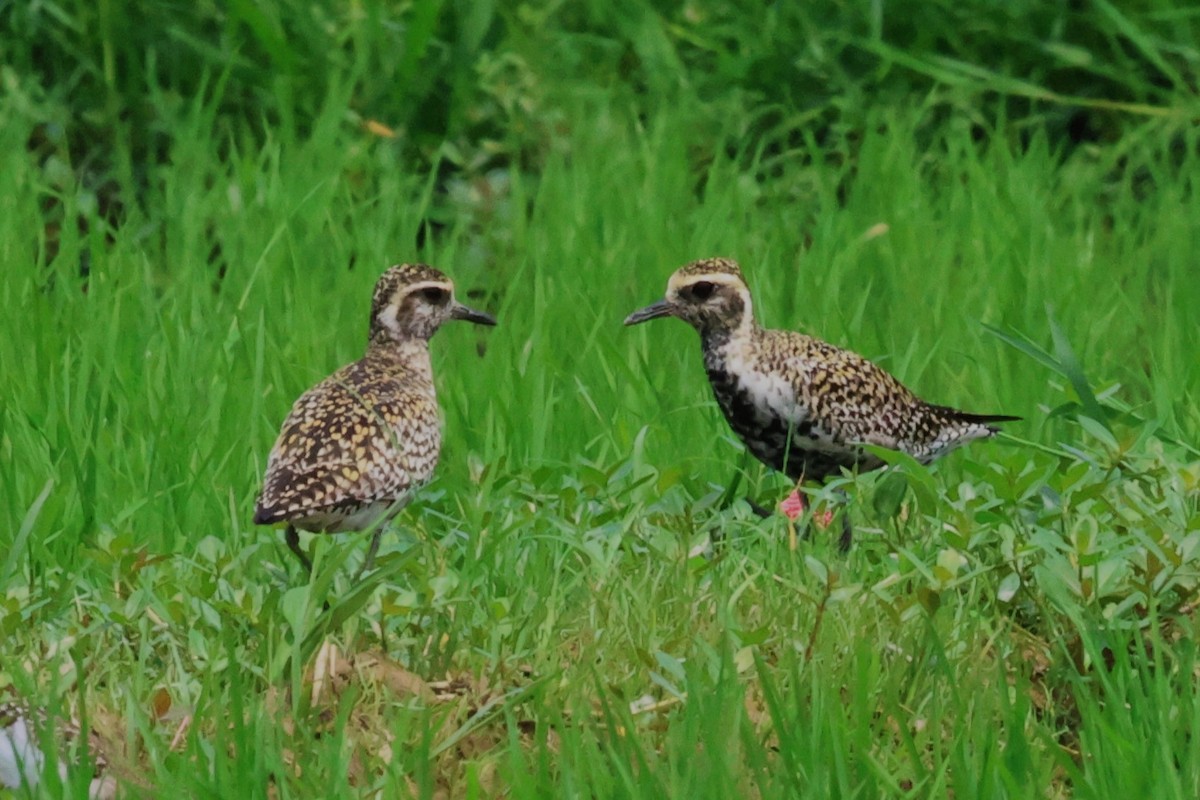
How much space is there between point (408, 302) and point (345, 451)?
1.06 metres

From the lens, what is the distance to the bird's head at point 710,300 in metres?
6.21

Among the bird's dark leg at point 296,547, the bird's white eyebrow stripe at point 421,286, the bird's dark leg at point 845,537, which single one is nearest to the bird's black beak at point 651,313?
the bird's white eyebrow stripe at point 421,286

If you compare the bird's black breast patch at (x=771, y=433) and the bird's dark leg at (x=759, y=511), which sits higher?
the bird's black breast patch at (x=771, y=433)

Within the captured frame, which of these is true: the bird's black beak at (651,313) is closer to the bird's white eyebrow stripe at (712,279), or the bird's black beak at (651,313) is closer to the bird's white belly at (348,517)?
the bird's white eyebrow stripe at (712,279)

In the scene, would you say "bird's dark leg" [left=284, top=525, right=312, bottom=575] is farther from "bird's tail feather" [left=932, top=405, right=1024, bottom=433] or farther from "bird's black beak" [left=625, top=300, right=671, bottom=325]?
"bird's tail feather" [left=932, top=405, right=1024, bottom=433]

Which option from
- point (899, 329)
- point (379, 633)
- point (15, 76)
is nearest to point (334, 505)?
point (379, 633)

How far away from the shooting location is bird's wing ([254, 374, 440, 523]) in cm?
522

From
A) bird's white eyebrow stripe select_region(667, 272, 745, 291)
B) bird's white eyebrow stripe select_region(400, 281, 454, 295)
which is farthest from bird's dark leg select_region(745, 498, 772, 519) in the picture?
bird's white eyebrow stripe select_region(400, 281, 454, 295)

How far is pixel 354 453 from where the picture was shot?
538 centimetres

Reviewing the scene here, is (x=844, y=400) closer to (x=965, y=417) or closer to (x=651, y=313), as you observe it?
(x=965, y=417)

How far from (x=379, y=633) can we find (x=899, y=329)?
3010mm

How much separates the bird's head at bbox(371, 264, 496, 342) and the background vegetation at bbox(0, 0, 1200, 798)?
30 cm

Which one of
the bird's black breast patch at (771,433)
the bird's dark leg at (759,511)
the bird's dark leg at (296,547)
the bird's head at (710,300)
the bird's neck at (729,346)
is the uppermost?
the bird's head at (710,300)

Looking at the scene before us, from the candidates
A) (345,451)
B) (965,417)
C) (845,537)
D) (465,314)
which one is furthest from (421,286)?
(965,417)
